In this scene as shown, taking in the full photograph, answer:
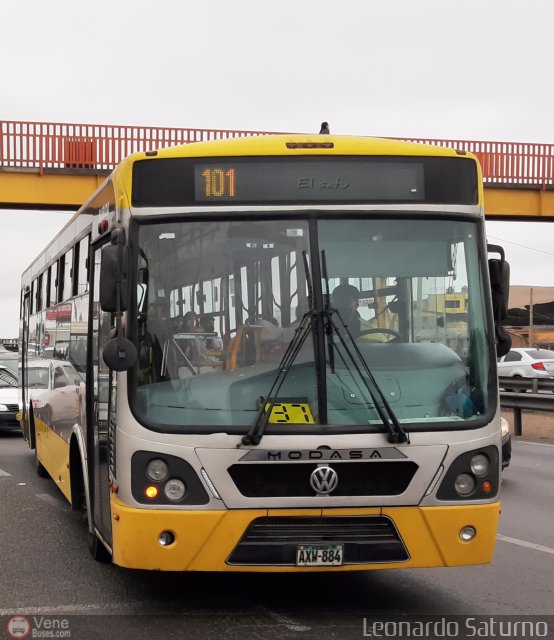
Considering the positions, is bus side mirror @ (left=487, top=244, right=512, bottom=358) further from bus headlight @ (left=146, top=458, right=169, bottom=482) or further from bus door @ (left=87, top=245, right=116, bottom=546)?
bus door @ (left=87, top=245, right=116, bottom=546)

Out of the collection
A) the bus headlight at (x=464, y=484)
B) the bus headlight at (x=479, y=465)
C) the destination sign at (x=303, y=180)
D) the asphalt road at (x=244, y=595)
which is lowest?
the asphalt road at (x=244, y=595)

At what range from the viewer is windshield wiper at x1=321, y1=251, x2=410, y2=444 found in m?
6.62

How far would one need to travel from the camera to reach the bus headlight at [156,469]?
21.7 ft

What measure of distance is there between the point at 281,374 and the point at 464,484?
126 centimetres

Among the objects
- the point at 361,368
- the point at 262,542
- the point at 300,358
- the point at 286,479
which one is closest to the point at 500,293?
the point at 361,368

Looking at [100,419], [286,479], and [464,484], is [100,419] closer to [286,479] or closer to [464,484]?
[286,479]

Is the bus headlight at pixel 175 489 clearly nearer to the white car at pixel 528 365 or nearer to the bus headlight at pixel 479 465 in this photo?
the bus headlight at pixel 479 465

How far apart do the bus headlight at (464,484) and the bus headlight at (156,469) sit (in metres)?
1.71

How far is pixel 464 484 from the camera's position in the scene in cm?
677

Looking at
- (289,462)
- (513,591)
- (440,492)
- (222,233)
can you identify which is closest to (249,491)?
(289,462)

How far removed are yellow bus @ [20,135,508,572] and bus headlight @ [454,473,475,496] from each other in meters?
0.02

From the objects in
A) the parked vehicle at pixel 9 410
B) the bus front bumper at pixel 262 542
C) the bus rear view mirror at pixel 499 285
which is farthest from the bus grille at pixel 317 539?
the parked vehicle at pixel 9 410

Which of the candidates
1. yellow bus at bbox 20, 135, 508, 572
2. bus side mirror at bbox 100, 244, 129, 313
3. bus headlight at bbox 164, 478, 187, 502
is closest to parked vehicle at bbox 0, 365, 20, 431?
yellow bus at bbox 20, 135, 508, 572

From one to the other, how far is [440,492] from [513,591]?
1.32 metres
